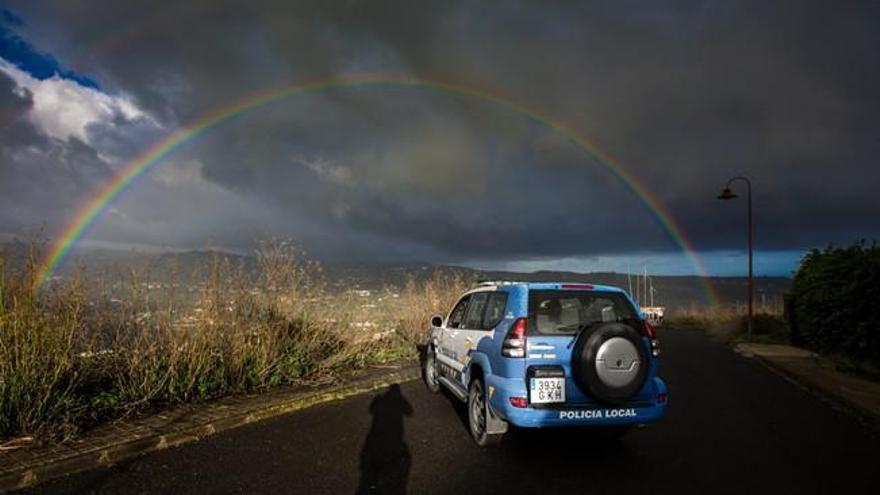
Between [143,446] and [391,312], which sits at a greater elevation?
[391,312]

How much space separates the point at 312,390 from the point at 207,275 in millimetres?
2407

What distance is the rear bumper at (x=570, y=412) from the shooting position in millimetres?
5414

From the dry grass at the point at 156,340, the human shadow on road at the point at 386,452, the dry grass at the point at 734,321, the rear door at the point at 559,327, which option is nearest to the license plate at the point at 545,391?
the rear door at the point at 559,327

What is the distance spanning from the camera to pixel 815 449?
6199 mm

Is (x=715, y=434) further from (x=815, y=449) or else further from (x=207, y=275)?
(x=207, y=275)

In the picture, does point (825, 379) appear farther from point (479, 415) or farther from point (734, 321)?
point (734, 321)

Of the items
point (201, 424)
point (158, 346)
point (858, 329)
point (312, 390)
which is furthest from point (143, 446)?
point (858, 329)

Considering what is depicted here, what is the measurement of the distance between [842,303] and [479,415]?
12.0 metres

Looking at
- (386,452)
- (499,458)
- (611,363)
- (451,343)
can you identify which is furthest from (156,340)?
(611,363)

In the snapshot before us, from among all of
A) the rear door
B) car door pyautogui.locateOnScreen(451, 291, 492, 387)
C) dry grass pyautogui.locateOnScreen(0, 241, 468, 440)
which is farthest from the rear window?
dry grass pyautogui.locateOnScreen(0, 241, 468, 440)

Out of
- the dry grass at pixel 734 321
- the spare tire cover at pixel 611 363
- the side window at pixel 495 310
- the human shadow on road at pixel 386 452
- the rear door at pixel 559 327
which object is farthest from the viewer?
the dry grass at pixel 734 321

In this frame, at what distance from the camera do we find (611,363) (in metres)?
5.38

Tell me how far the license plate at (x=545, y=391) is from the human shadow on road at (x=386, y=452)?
1442 millimetres

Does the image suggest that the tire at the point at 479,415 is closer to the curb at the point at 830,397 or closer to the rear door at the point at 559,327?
the rear door at the point at 559,327
